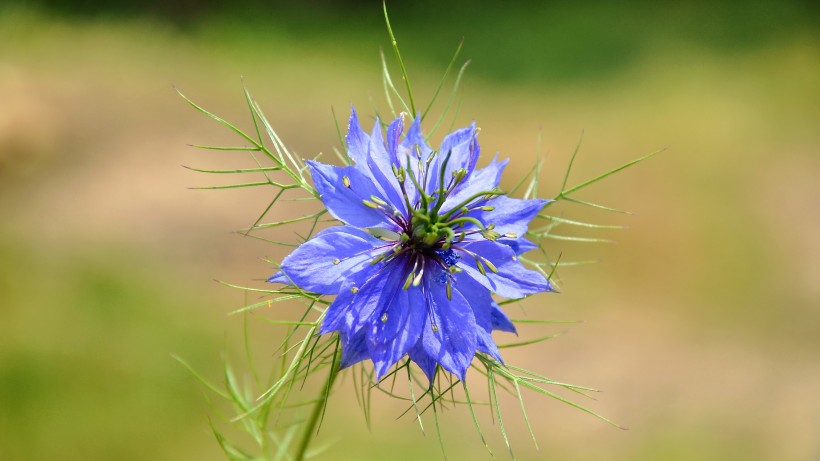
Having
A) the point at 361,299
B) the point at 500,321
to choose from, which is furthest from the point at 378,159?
the point at 500,321

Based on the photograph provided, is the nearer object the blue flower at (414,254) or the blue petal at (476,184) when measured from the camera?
the blue flower at (414,254)

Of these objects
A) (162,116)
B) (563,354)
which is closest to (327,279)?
(563,354)

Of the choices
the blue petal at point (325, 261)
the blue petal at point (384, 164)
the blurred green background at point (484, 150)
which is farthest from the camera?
the blurred green background at point (484, 150)

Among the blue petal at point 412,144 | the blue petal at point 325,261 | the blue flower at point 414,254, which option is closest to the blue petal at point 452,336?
the blue flower at point 414,254

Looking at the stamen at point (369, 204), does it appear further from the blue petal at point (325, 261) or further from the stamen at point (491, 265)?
the stamen at point (491, 265)

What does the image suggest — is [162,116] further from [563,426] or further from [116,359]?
[563,426]

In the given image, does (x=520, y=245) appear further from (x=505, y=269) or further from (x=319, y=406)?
(x=319, y=406)

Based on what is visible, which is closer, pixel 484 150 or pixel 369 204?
pixel 369 204

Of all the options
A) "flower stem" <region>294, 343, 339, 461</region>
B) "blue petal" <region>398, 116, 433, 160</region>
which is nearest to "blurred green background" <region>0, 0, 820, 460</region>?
"flower stem" <region>294, 343, 339, 461</region>
